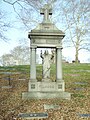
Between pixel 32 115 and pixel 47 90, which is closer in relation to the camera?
pixel 32 115

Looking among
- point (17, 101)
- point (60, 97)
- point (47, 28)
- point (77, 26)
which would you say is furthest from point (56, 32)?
point (77, 26)

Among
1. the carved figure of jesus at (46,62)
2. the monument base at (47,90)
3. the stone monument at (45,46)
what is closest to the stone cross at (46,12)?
the stone monument at (45,46)

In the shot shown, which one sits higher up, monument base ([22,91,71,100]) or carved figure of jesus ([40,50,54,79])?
carved figure of jesus ([40,50,54,79])

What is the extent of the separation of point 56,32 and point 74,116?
19.1 ft

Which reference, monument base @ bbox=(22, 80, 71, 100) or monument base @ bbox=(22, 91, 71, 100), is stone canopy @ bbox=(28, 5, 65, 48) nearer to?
monument base @ bbox=(22, 80, 71, 100)

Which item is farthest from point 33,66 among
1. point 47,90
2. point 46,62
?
point 47,90

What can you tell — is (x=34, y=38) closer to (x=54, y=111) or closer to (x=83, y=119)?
(x=54, y=111)

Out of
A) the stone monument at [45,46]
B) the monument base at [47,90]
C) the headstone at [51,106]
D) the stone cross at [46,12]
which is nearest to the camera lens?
the headstone at [51,106]

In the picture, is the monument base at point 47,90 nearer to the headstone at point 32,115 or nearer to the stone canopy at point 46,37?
the stone canopy at point 46,37

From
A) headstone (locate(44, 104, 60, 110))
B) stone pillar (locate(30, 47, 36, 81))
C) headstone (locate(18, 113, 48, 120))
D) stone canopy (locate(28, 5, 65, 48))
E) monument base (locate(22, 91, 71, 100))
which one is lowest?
headstone (locate(18, 113, 48, 120))

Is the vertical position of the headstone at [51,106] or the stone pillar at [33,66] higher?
the stone pillar at [33,66]

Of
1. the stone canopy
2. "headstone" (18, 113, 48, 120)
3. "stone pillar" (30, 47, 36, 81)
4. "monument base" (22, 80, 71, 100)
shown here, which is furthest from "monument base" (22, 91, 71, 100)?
"headstone" (18, 113, 48, 120)

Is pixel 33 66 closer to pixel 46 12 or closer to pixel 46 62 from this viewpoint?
pixel 46 62

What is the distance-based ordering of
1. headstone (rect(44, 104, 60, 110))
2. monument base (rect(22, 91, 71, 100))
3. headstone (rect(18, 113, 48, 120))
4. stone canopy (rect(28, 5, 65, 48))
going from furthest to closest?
stone canopy (rect(28, 5, 65, 48)), monument base (rect(22, 91, 71, 100)), headstone (rect(44, 104, 60, 110)), headstone (rect(18, 113, 48, 120))
